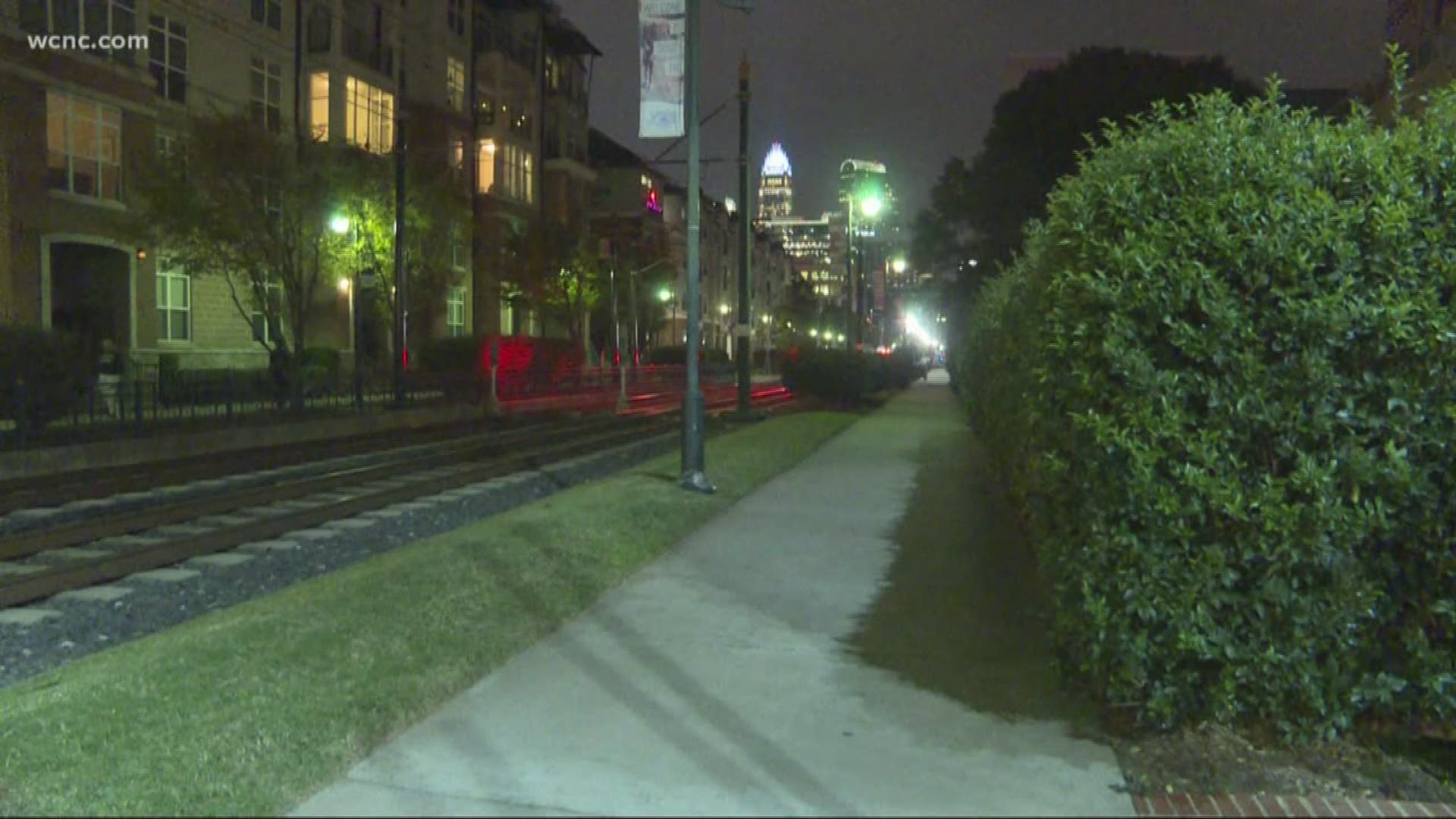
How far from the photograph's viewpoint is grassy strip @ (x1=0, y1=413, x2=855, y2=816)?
16.6 feet

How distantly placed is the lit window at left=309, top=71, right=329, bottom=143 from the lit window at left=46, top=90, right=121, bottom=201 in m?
10.9

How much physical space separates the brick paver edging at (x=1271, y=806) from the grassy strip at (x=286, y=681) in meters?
3.34

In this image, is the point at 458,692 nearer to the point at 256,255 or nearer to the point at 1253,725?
the point at 1253,725

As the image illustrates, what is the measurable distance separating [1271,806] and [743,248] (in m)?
25.3

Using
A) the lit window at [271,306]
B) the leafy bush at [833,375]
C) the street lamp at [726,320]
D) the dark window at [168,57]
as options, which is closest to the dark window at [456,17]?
the dark window at [168,57]

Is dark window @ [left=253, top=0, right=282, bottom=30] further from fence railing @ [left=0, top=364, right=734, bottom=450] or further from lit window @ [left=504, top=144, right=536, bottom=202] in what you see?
lit window @ [left=504, top=144, right=536, bottom=202]

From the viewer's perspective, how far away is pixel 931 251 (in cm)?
3916

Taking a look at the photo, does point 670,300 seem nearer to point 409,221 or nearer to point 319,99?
point 319,99

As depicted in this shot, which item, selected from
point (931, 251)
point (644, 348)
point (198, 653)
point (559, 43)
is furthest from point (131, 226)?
point (644, 348)

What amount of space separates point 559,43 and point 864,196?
33.2 m

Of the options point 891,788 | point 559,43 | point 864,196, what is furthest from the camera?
point 559,43

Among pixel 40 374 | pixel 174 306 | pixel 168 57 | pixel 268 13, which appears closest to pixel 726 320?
pixel 268 13

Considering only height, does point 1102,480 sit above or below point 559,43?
below

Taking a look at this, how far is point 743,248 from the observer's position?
29.7 metres
